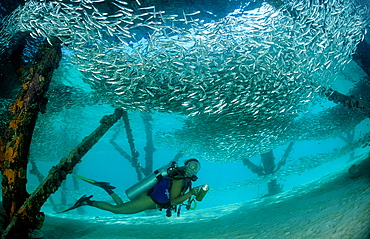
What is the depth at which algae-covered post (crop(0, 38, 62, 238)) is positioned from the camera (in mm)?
4035

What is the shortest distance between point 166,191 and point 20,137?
11.4 ft

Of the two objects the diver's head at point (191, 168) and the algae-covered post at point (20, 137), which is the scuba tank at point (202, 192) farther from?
the algae-covered post at point (20, 137)

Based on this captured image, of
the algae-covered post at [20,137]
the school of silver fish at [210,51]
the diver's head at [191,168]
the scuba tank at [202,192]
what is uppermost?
the school of silver fish at [210,51]

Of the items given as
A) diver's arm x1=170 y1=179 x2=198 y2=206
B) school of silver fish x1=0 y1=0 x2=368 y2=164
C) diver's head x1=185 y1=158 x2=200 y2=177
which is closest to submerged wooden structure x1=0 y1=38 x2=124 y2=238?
school of silver fish x1=0 y1=0 x2=368 y2=164

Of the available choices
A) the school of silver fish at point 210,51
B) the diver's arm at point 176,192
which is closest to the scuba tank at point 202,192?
the diver's arm at point 176,192

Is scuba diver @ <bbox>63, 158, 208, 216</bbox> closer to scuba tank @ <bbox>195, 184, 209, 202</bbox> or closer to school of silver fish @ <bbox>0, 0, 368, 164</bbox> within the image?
scuba tank @ <bbox>195, 184, 209, 202</bbox>

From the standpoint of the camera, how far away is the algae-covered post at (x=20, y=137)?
4.04 metres

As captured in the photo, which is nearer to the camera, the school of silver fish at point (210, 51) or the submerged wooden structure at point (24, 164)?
the submerged wooden structure at point (24, 164)

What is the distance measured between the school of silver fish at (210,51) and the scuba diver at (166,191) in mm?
2449

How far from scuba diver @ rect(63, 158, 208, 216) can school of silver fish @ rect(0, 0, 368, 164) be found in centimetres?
245

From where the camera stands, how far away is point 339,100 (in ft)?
26.7

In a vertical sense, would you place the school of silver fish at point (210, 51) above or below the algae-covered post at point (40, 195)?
above

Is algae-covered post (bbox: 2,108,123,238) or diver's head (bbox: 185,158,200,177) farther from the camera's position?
diver's head (bbox: 185,158,200,177)

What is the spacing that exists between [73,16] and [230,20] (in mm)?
4749
